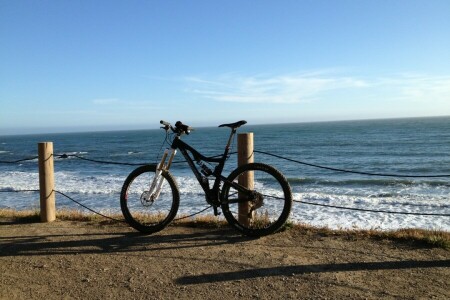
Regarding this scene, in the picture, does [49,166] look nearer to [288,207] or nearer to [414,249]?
[288,207]

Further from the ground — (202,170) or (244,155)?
(244,155)

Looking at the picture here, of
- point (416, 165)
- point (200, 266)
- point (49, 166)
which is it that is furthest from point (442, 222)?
point (416, 165)

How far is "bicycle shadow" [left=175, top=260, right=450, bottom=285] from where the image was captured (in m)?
3.69

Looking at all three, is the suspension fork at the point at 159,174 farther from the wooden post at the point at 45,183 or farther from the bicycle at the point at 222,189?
the wooden post at the point at 45,183

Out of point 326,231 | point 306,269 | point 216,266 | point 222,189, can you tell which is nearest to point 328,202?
point 326,231

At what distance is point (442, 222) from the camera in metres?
10.9

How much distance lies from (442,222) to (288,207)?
8.18 meters

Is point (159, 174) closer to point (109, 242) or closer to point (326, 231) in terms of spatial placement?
point (109, 242)

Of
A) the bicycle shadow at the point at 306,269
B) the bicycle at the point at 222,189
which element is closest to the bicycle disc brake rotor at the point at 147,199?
the bicycle at the point at 222,189

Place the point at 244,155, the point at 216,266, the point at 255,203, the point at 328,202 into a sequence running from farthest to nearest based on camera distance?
the point at 328,202 < the point at 244,155 < the point at 255,203 < the point at 216,266

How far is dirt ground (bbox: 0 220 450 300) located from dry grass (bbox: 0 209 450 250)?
0.39 ft

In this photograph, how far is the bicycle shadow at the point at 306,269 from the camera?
3.69 m

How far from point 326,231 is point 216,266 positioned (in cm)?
184

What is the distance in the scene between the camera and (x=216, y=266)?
3994 millimetres
